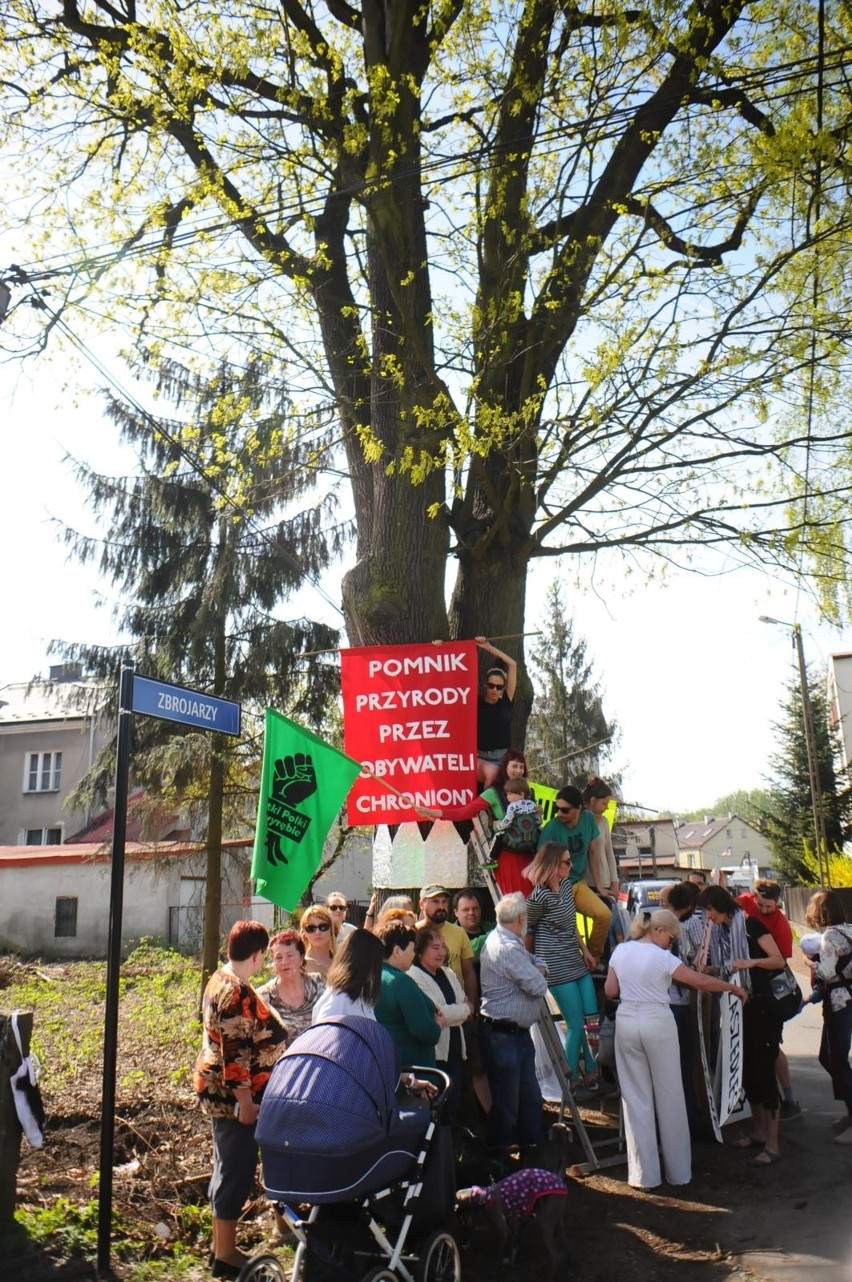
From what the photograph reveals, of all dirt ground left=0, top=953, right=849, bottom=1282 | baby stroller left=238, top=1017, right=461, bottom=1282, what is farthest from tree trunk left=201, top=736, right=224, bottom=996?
baby stroller left=238, top=1017, right=461, bottom=1282

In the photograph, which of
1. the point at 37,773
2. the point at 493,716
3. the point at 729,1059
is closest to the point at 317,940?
the point at 493,716

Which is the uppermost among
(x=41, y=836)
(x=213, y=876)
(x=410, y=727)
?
(x=41, y=836)

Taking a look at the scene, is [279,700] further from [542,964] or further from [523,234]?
[542,964]

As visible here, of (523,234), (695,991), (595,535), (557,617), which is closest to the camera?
(695,991)

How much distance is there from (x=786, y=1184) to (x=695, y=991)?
142 cm

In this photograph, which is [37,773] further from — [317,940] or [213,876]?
[317,940]

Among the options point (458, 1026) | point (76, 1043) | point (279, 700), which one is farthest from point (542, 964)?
point (279, 700)

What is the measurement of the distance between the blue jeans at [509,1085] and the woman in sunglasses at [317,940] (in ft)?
3.63

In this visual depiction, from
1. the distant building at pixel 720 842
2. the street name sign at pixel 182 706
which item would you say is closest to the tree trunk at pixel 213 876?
the street name sign at pixel 182 706

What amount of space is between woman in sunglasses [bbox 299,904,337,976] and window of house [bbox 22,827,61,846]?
39.8 m

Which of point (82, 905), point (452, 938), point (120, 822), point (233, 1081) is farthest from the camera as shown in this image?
point (82, 905)

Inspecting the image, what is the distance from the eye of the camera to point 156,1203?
6.92 m

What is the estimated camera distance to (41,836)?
44438mm

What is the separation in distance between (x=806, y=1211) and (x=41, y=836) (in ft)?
138
